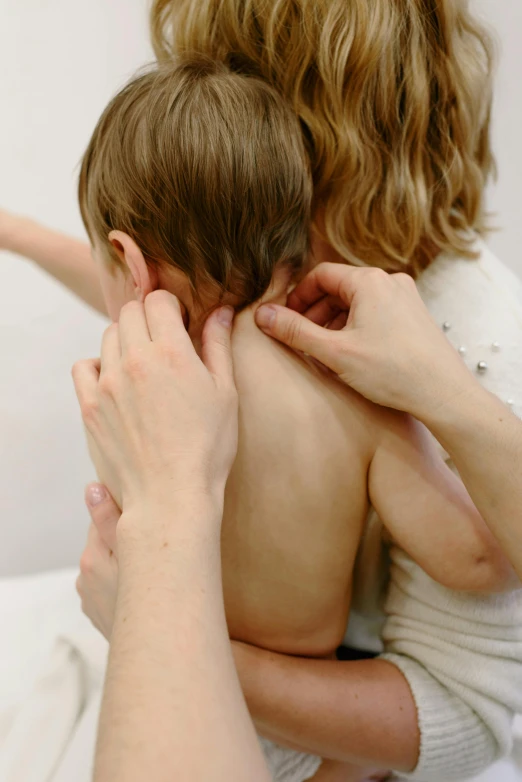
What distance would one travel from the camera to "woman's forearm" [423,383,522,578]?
60cm

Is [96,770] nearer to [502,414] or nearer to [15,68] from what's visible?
[502,414]

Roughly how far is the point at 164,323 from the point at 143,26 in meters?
1.18

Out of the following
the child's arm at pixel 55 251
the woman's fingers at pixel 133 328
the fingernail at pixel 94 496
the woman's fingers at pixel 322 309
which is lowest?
the fingernail at pixel 94 496

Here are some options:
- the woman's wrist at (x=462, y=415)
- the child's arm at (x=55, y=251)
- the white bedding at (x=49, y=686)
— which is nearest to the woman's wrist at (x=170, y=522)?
the woman's wrist at (x=462, y=415)

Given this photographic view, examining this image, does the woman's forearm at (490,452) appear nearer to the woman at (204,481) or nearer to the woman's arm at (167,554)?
the woman at (204,481)

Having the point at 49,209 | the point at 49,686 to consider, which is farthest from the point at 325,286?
the point at 49,209

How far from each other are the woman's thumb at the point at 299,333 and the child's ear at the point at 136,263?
0.38ft

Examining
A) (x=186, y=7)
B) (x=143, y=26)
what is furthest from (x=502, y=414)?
(x=143, y=26)

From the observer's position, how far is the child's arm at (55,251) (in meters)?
1.11

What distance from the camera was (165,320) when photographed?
1.92 ft

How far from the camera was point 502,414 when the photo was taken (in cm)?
62

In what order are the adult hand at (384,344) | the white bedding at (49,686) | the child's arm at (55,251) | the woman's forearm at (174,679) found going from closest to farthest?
the woman's forearm at (174,679), the adult hand at (384,344), the white bedding at (49,686), the child's arm at (55,251)

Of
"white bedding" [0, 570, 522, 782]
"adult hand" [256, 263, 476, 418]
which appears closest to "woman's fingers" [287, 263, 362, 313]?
"adult hand" [256, 263, 476, 418]

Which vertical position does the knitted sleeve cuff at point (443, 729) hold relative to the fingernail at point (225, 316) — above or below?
below
